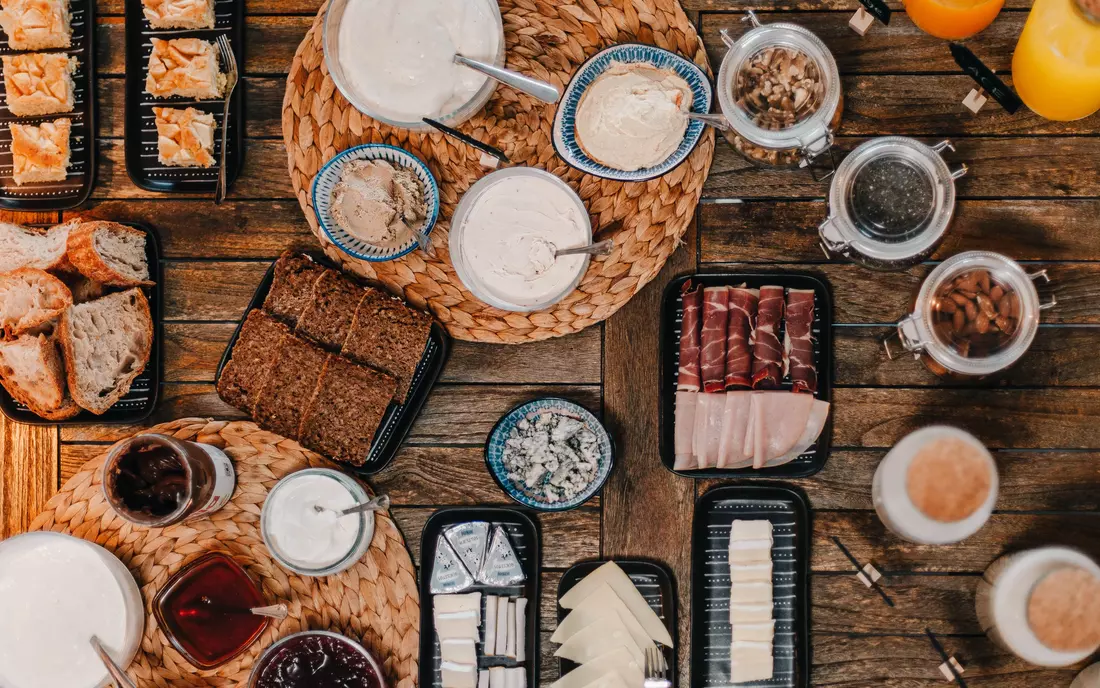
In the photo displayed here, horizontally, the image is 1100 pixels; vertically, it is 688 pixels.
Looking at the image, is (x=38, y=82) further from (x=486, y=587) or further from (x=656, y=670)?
(x=656, y=670)

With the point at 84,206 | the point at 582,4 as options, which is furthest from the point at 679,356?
the point at 84,206

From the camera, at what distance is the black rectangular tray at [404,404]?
1785mm

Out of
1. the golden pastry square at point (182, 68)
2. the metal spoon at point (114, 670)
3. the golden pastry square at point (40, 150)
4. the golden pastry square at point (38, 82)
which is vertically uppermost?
the golden pastry square at point (182, 68)

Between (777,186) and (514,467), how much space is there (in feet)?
2.90

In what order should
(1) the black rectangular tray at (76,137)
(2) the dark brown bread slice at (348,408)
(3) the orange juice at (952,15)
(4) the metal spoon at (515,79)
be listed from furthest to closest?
(1) the black rectangular tray at (76,137) < (2) the dark brown bread slice at (348,408) < (3) the orange juice at (952,15) < (4) the metal spoon at (515,79)

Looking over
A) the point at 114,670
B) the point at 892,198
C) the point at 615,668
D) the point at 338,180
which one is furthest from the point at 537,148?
the point at 114,670

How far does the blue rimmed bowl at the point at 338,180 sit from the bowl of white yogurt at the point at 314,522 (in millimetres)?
480

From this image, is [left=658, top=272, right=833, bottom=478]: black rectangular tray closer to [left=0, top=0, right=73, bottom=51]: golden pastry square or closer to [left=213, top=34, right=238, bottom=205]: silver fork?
[left=213, top=34, right=238, bottom=205]: silver fork

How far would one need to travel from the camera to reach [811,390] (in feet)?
5.71

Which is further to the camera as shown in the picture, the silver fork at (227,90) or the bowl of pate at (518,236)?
the silver fork at (227,90)

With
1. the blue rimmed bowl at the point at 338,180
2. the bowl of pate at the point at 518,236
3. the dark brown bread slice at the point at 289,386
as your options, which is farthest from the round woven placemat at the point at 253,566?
the bowl of pate at the point at 518,236

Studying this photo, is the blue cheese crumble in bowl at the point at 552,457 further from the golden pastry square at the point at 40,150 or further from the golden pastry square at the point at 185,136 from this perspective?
the golden pastry square at the point at 40,150

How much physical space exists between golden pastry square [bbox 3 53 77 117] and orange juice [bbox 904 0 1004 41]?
1946 millimetres

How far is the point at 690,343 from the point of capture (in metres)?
1.77
